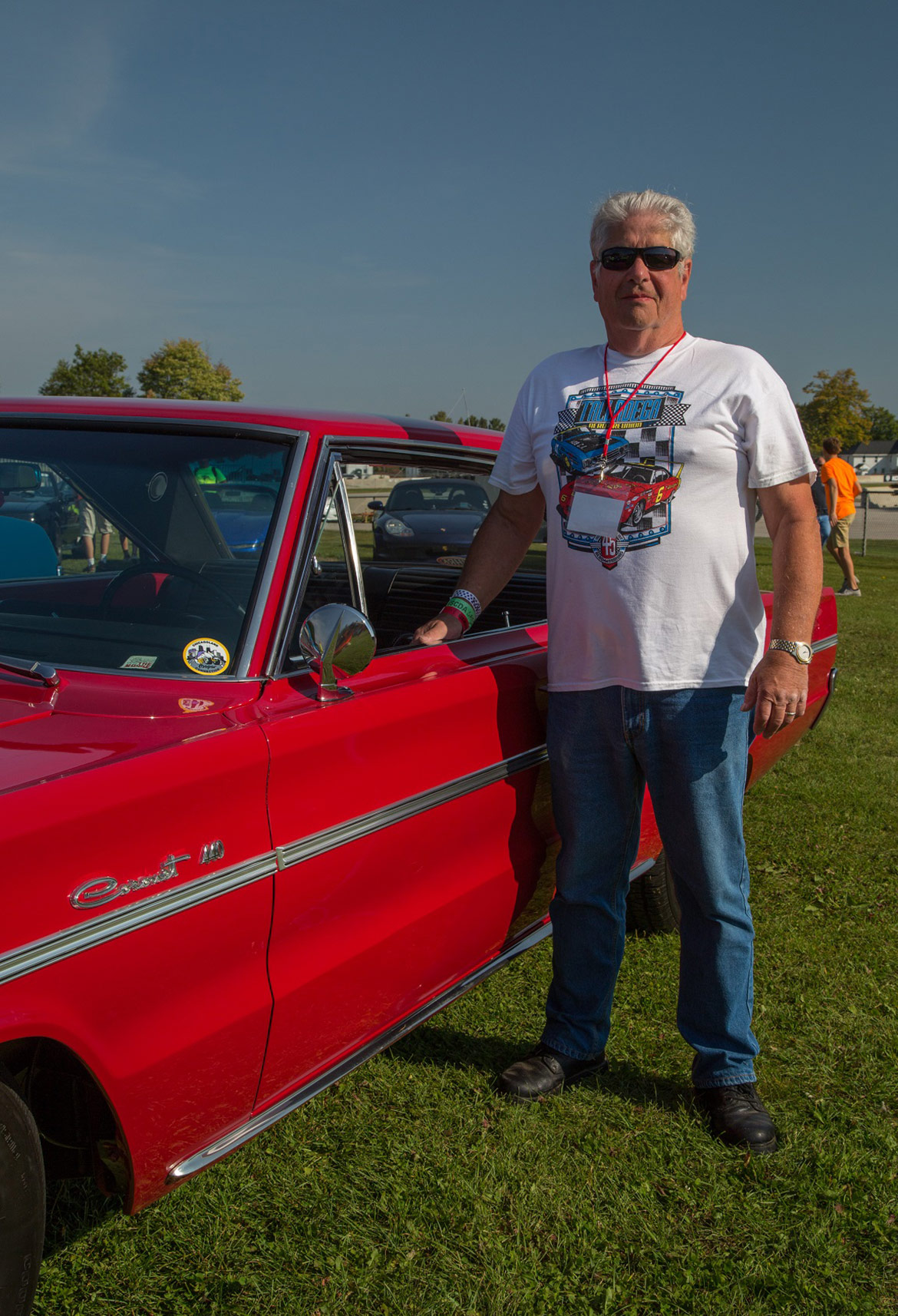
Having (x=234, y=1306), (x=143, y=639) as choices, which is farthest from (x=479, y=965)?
(x=143, y=639)

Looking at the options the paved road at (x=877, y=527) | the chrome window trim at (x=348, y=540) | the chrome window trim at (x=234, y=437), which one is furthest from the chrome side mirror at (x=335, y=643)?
the paved road at (x=877, y=527)

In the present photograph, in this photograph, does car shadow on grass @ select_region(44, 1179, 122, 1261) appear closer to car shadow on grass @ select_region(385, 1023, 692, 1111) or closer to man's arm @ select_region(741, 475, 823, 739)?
car shadow on grass @ select_region(385, 1023, 692, 1111)

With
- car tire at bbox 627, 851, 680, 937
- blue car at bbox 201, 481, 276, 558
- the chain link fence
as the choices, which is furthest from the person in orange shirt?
blue car at bbox 201, 481, 276, 558

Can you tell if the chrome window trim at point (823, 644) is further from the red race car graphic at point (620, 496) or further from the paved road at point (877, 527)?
the paved road at point (877, 527)

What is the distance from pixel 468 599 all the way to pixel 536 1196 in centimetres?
139

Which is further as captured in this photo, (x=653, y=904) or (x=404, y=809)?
(x=653, y=904)

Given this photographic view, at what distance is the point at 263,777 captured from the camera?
1854mm

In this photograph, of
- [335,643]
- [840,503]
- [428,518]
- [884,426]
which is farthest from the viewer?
[884,426]

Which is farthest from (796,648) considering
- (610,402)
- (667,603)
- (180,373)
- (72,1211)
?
(180,373)

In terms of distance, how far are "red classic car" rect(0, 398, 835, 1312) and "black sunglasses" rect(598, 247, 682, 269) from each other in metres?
0.66

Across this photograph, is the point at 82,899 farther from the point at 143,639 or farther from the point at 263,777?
the point at 143,639

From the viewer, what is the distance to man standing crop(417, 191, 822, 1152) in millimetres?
2252

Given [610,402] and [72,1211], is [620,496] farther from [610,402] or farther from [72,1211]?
[72,1211]

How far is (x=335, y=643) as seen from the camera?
196 cm
